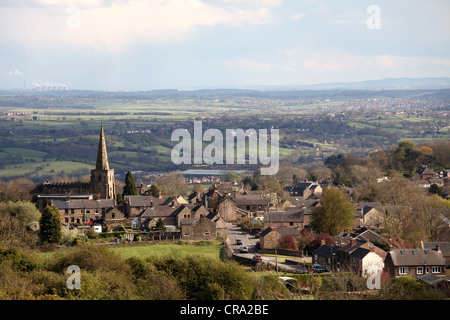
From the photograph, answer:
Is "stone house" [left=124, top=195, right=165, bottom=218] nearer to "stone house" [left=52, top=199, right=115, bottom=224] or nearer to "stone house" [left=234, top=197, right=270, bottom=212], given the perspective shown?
"stone house" [left=52, top=199, right=115, bottom=224]

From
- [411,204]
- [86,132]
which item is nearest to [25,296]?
[411,204]

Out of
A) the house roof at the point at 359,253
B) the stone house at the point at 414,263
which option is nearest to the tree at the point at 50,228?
the house roof at the point at 359,253

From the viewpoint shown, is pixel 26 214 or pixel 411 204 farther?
pixel 411 204

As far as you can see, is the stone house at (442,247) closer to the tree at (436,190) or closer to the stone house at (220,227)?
the stone house at (220,227)

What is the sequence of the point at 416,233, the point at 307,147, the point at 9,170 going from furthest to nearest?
the point at 307,147, the point at 9,170, the point at 416,233

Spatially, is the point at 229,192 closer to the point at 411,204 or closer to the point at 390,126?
the point at 411,204
